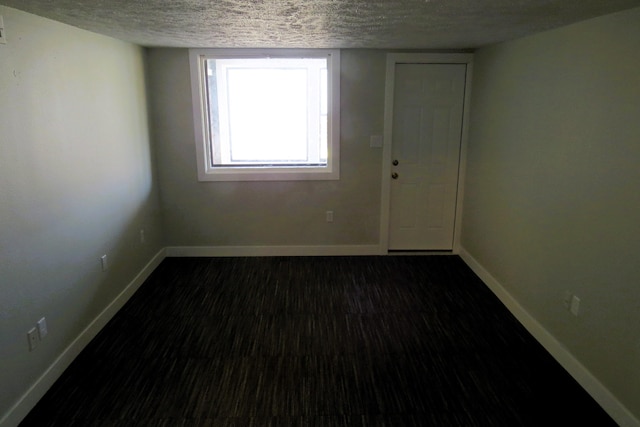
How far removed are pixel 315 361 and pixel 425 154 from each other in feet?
8.46

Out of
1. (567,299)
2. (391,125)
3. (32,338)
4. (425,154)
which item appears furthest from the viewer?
→ (425,154)

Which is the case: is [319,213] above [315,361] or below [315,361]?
above

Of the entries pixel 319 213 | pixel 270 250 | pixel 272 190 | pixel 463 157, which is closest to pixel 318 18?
pixel 272 190

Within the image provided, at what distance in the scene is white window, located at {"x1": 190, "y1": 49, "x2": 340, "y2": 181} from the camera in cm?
421

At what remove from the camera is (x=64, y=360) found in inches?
103

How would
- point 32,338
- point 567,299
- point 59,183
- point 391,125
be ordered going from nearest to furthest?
1. point 32,338
2. point 59,183
3. point 567,299
4. point 391,125

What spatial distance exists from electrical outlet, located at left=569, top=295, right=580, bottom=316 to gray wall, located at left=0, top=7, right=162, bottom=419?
3234 mm

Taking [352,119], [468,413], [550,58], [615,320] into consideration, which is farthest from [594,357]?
[352,119]

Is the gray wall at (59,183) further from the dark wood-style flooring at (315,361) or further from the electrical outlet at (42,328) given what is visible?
the dark wood-style flooring at (315,361)

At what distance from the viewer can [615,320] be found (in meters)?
2.26

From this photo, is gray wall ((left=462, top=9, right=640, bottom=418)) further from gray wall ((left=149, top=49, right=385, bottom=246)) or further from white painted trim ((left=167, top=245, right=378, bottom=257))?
white painted trim ((left=167, top=245, right=378, bottom=257))

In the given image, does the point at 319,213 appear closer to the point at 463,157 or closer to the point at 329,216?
the point at 329,216

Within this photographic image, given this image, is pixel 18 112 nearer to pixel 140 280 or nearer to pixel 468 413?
pixel 140 280

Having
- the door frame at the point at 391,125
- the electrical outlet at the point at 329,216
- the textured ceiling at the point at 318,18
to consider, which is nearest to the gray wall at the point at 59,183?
the textured ceiling at the point at 318,18
